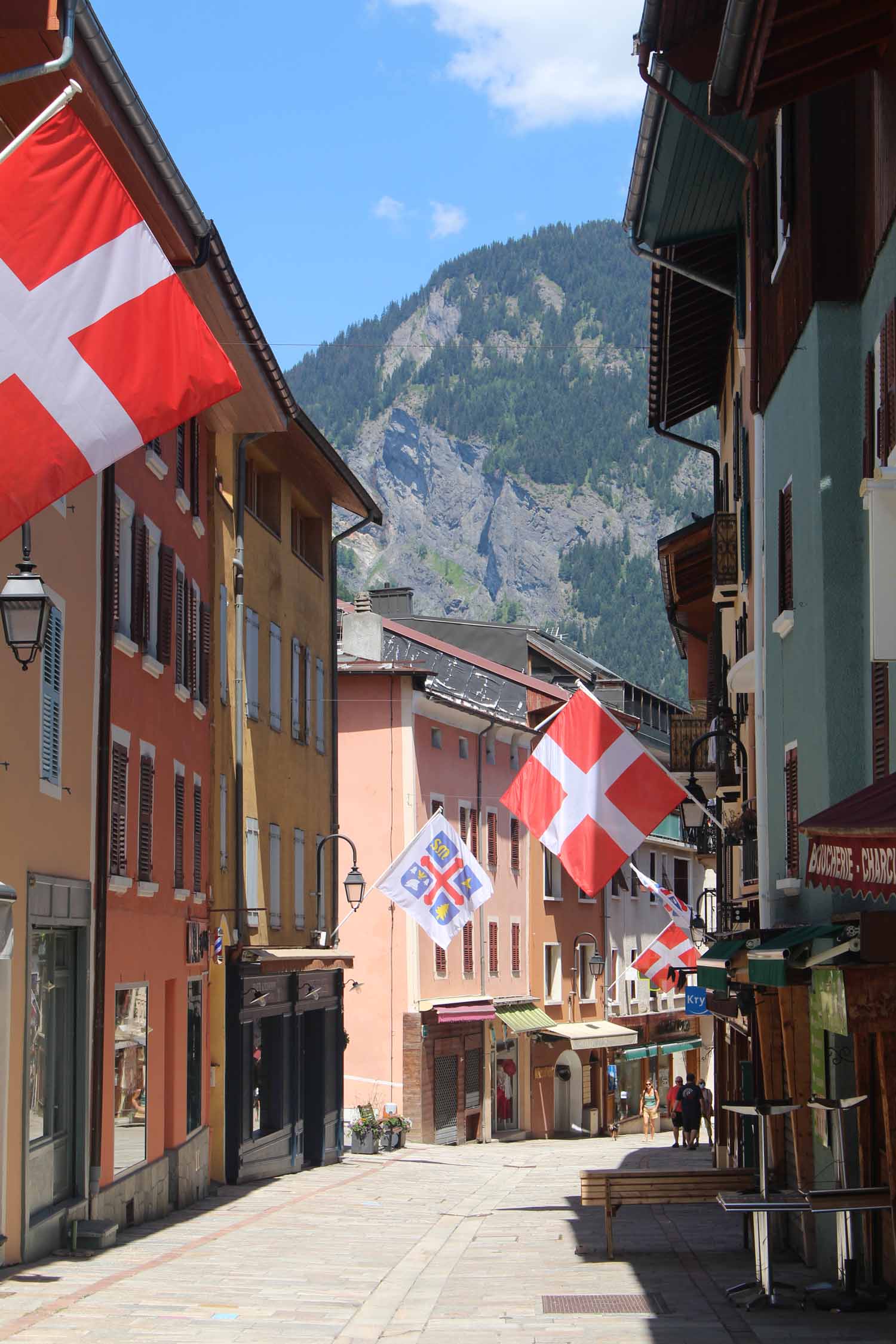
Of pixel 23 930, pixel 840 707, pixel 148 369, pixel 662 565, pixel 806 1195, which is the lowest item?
pixel 806 1195

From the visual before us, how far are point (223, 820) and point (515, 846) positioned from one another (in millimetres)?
24515

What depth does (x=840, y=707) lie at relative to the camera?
46.8 ft

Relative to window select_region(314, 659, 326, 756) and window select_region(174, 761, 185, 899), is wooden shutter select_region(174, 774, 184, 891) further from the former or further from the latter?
window select_region(314, 659, 326, 756)

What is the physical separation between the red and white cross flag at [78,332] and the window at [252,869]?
21.7m

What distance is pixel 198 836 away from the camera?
85.5 feet

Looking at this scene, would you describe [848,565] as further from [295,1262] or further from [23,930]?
[295,1262]

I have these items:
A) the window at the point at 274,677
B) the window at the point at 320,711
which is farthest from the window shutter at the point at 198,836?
the window at the point at 320,711

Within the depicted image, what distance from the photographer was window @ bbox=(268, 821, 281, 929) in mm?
31062

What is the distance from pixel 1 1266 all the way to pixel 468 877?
46.1ft

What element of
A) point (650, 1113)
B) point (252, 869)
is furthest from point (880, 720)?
point (650, 1113)

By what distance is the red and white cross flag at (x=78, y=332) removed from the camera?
7723 millimetres

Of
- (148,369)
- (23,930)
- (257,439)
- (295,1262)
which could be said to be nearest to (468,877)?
(257,439)

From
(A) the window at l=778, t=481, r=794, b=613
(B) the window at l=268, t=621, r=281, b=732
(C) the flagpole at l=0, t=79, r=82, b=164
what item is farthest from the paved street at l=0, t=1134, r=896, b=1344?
(B) the window at l=268, t=621, r=281, b=732

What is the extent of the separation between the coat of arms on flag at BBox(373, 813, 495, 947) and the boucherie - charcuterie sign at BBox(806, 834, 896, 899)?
1860 cm
